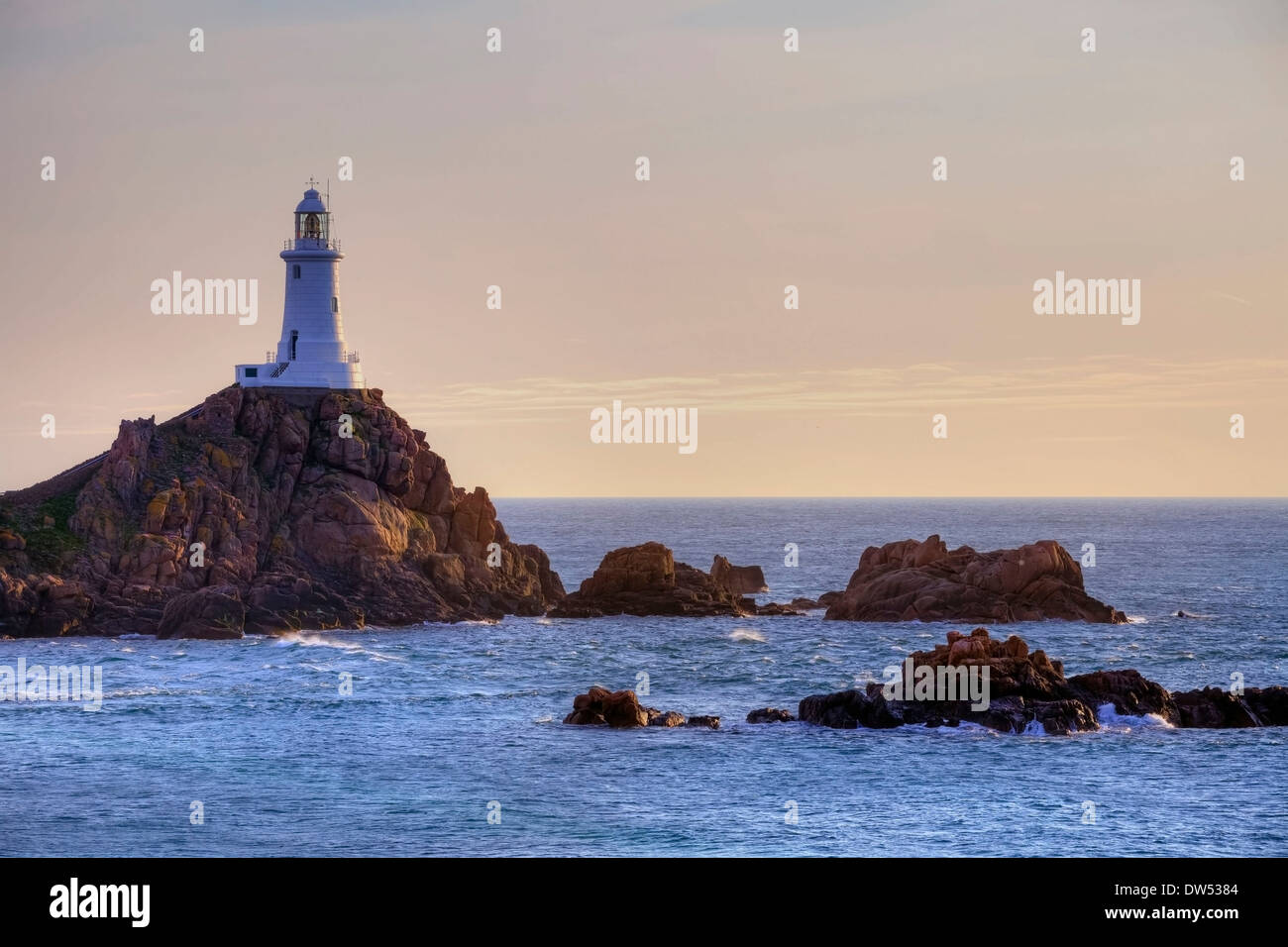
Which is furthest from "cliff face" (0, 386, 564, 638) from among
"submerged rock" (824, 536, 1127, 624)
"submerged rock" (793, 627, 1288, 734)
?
"submerged rock" (793, 627, 1288, 734)

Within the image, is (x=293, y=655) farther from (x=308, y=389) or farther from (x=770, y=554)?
(x=770, y=554)

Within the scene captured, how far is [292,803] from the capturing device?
1868 inches

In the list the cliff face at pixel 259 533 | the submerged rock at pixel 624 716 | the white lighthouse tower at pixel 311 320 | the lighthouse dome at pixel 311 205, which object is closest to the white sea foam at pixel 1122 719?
the submerged rock at pixel 624 716

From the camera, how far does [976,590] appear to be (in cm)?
9519

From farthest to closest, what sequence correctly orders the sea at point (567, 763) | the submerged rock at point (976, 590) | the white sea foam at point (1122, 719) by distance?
the submerged rock at point (976, 590)
the white sea foam at point (1122, 719)
the sea at point (567, 763)

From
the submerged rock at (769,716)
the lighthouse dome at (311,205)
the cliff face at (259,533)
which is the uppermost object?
the lighthouse dome at (311,205)

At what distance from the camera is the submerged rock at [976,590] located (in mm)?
94688

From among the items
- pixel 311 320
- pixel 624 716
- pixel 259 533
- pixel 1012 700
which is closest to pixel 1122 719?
pixel 1012 700

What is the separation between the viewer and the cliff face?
8562 centimetres

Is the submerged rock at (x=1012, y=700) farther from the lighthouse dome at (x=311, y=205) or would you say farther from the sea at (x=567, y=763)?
the lighthouse dome at (x=311, y=205)

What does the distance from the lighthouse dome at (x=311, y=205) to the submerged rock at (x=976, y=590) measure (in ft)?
142

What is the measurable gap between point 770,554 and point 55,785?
13582 cm

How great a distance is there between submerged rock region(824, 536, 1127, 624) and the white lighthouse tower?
36644 mm

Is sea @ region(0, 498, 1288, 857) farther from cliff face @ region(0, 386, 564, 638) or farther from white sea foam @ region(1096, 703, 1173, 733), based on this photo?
cliff face @ region(0, 386, 564, 638)
